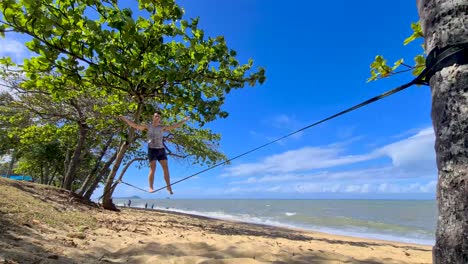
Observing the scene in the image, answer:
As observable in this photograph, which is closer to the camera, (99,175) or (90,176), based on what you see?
(99,175)

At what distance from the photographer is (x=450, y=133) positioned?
4.83 ft

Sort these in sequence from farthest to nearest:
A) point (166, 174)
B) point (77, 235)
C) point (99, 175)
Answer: point (99, 175)
point (166, 174)
point (77, 235)

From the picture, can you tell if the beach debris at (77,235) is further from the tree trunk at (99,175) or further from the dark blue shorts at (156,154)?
Result: the tree trunk at (99,175)

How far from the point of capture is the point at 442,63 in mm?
1589

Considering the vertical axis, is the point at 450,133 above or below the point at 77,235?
above

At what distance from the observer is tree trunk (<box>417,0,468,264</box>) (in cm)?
138

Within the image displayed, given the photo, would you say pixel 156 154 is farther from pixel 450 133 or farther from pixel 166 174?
pixel 450 133

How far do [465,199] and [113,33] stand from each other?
6.25 meters

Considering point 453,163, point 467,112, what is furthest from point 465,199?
point 467,112

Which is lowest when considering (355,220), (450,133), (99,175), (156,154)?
(355,220)

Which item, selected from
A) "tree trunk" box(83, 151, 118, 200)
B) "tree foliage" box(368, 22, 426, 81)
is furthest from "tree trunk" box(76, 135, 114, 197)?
"tree foliage" box(368, 22, 426, 81)

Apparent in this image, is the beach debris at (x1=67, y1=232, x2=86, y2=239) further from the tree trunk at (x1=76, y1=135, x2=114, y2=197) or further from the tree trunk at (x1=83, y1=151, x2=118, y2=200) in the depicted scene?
the tree trunk at (x1=83, y1=151, x2=118, y2=200)

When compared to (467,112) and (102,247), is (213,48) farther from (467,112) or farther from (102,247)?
(467,112)

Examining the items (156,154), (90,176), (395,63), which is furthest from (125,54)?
(90,176)
